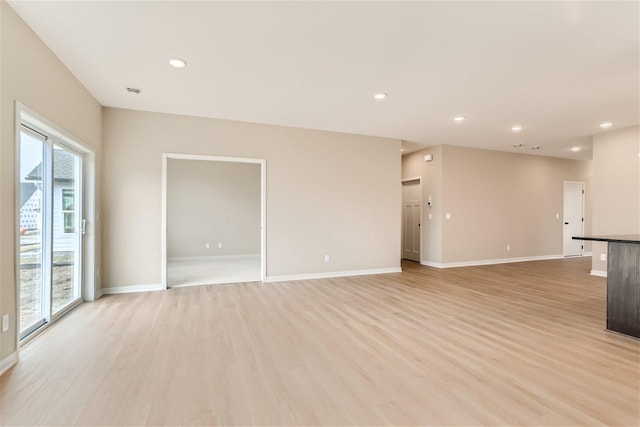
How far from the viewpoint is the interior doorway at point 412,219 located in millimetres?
7609

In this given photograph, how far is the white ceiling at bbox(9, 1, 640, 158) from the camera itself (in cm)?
238

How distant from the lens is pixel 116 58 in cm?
312

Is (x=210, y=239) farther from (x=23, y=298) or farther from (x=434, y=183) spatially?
(x=434, y=183)

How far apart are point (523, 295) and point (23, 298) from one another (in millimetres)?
6011

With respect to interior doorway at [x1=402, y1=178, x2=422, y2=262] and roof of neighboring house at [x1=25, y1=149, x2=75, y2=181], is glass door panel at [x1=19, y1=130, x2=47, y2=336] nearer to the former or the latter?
roof of neighboring house at [x1=25, y1=149, x2=75, y2=181]

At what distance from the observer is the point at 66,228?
12.2ft

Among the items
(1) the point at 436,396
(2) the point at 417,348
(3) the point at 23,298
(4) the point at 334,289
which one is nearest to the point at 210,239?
(4) the point at 334,289

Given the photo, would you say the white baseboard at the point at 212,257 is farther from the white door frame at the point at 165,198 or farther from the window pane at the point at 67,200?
the window pane at the point at 67,200

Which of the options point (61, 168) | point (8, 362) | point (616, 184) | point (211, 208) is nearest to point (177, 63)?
point (61, 168)

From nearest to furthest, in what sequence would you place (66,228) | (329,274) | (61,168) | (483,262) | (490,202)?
(61,168), (66,228), (329,274), (483,262), (490,202)

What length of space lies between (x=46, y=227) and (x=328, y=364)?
311cm

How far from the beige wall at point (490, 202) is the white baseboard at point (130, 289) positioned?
18.3 ft

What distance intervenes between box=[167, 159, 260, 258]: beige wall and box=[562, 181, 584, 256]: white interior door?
27.4ft

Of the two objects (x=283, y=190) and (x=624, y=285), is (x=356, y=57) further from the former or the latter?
(x=624, y=285)
